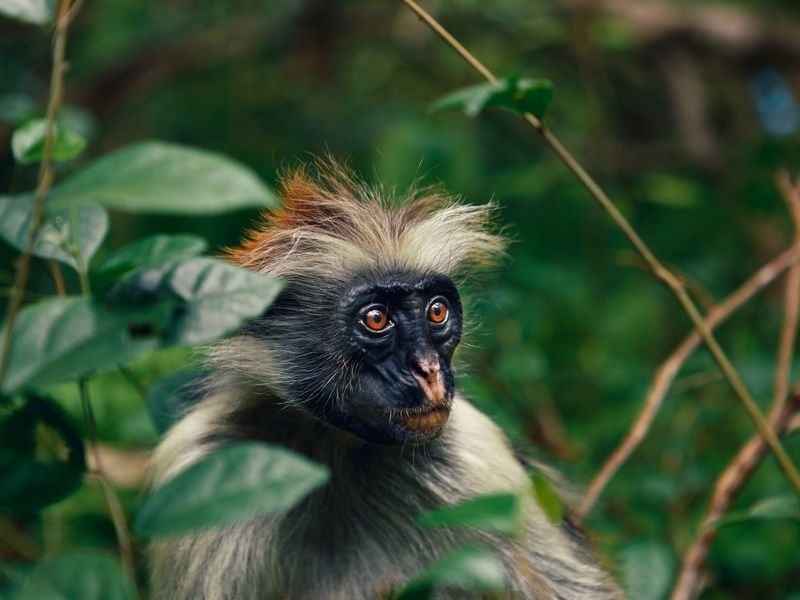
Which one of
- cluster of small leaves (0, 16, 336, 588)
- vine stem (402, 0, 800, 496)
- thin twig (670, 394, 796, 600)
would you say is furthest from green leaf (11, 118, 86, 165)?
thin twig (670, 394, 796, 600)

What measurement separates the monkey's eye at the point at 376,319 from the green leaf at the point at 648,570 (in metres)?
1.27

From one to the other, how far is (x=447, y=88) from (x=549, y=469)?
4708 mm

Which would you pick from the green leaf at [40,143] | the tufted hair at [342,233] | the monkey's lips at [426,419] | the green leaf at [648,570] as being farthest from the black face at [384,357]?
the green leaf at [40,143]

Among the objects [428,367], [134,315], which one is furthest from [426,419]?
[134,315]

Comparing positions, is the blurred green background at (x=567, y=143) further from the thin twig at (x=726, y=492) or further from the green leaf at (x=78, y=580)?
the green leaf at (x=78, y=580)

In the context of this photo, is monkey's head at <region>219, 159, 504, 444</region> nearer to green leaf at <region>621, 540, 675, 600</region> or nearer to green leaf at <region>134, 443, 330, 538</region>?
green leaf at <region>621, 540, 675, 600</region>

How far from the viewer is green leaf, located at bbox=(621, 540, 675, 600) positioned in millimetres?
3443

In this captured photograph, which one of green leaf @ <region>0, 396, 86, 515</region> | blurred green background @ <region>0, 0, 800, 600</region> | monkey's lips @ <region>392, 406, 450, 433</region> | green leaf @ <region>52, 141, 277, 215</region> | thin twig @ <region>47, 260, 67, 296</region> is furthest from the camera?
blurred green background @ <region>0, 0, 800, 600</region>

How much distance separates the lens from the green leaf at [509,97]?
7.80 feet

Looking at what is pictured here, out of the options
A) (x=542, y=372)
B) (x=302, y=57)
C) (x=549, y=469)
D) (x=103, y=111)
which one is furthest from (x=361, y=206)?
(x=302, y=57)

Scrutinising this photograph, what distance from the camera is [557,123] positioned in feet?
28.4

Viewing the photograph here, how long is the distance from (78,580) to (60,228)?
844mm

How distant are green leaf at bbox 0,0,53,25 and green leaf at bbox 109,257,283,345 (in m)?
0.57

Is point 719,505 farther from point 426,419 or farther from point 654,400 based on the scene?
point 426,419
